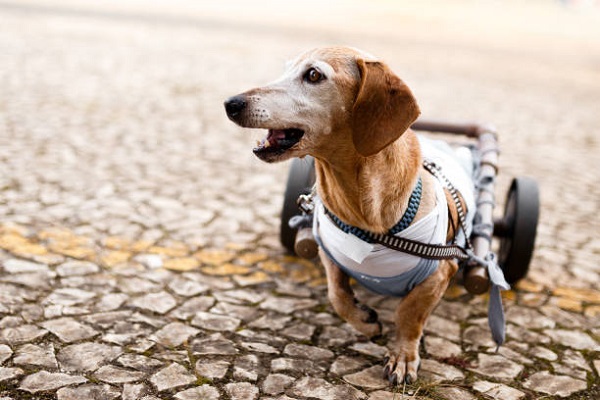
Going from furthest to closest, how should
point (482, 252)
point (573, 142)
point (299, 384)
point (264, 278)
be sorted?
point (573, 142) < point (264, 278) < point (482, 252) < point (299, 384)

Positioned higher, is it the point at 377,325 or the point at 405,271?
the point at 405,271

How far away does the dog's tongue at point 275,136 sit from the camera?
2828 millimetres

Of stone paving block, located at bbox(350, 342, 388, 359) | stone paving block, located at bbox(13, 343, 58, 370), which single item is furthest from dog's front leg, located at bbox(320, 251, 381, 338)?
stone paving block, located at bbox(13, 343, 58, 370)

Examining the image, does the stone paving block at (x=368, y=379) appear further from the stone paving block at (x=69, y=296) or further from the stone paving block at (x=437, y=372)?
the stone paving block at (x=69, y=296)

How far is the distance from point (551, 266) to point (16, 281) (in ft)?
11.5

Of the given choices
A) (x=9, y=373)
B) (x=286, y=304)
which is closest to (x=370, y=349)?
(x=286, y=304)

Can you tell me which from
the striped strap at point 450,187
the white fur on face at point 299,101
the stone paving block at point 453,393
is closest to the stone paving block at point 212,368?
the stone paving block at point 453,393

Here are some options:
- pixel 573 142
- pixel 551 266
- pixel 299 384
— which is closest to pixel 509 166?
pixel 573 142

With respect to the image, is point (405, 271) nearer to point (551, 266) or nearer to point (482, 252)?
point (482, 252)

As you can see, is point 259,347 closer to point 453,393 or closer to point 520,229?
point 453,393

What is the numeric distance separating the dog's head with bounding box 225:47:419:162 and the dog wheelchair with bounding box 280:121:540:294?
871 mm

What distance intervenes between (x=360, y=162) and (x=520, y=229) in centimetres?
159

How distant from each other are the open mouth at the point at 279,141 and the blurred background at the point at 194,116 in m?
0.26

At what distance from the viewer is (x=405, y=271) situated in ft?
10.1
